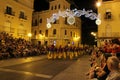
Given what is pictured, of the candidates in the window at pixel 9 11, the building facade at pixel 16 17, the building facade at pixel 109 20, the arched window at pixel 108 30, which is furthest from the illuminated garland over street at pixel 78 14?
the arched window at pixel 108 30

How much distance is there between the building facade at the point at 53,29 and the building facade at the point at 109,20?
591 inches

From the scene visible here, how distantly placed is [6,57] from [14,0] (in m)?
14.6

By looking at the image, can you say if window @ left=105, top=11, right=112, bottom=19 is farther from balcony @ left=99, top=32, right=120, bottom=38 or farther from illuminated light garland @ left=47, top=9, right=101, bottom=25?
illuminated light garland @ left=47, top=9, right=101, bottom=25

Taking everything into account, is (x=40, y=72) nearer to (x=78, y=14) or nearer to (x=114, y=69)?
(x=114, y=69)

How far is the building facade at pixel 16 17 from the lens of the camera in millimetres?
37219

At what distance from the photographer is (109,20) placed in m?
45.6

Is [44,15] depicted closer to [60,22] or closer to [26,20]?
[60,22]

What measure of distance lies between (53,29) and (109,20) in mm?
18588

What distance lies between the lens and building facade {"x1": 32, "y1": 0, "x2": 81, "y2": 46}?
6006cm

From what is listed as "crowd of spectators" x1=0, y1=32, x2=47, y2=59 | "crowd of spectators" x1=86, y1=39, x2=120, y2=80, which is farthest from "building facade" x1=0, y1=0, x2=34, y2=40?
"crowd of spectators" x1=86, y1=39, x2=120, y2=80

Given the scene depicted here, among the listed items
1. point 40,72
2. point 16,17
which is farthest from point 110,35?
point 40,72

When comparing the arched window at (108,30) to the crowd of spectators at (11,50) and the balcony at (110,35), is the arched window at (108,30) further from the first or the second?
the crowd of spectators at (11,50)

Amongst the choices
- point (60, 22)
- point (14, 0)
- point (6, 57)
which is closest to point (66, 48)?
point (6, 57)

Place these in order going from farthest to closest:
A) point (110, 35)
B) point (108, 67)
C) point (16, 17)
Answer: point (110, 35)
point (16, 17)
point (108, 67)
